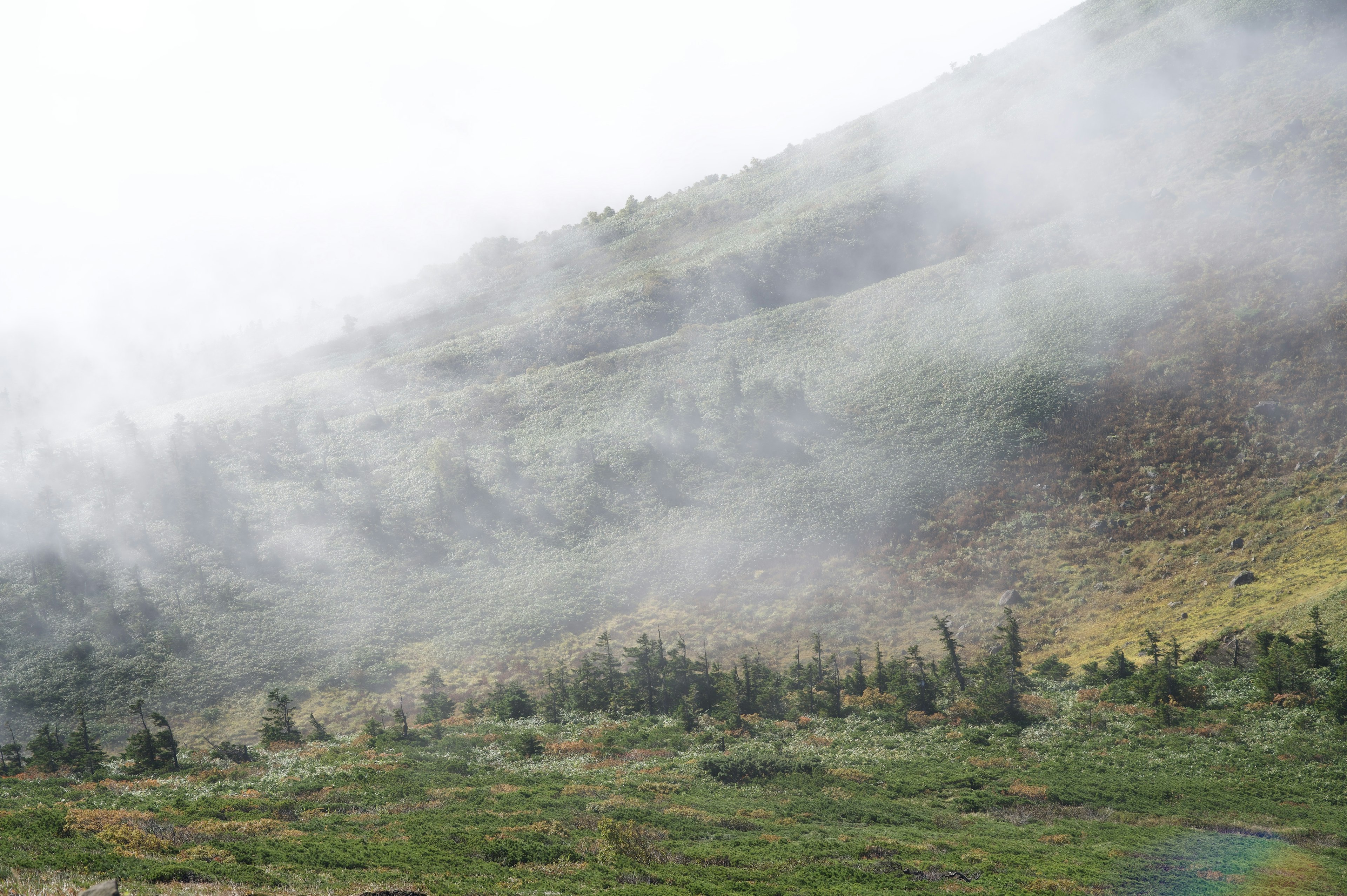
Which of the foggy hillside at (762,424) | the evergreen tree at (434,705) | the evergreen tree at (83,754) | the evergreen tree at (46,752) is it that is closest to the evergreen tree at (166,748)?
the evergreen tree at (83,754)

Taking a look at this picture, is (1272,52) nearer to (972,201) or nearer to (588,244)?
(972,201)

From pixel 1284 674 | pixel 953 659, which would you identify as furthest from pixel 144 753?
pixel 1284 674

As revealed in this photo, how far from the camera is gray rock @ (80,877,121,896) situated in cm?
1050

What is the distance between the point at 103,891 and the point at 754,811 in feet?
64.6

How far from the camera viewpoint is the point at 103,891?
34.7 feet

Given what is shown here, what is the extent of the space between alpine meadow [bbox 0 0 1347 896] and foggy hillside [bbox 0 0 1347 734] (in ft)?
1.80

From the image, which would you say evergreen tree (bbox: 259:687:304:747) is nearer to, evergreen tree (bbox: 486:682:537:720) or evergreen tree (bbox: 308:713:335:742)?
evergreen tree (bbox: 308:713:335:742)

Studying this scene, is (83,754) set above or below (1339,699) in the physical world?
above

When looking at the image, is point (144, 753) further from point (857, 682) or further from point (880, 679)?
point (880, 679)

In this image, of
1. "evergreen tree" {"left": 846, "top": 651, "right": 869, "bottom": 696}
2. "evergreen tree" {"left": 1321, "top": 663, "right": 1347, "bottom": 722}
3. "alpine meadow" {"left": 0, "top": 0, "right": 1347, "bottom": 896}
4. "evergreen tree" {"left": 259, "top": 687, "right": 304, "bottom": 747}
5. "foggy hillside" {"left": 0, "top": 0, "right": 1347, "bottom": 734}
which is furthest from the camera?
"foggy hillside" {"left": 0, "top": 0, "right": 1347, "bottom": 734}

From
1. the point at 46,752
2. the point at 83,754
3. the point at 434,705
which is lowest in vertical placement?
the point at 434,705

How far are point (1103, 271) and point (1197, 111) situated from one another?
4436 centimetres

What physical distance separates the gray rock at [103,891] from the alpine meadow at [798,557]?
2.99 metres

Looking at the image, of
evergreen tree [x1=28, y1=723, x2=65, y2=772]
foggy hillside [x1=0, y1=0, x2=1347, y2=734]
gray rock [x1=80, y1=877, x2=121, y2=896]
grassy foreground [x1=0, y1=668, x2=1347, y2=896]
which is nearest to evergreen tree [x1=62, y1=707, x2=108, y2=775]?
evergreen tree [x1=28, y1=723, x2=65, y2=772]
